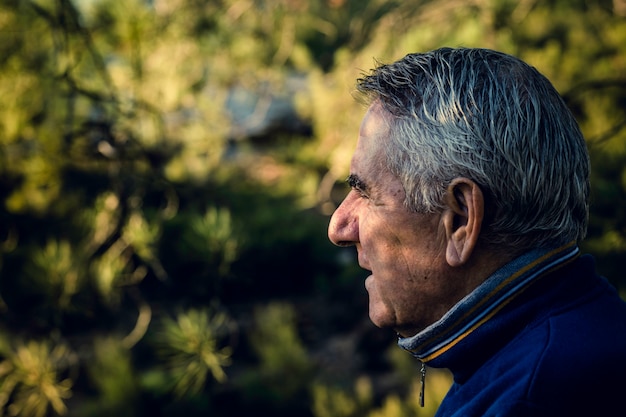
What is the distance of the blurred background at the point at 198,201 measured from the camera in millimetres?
2998

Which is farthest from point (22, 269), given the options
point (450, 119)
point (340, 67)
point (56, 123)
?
point (450, 119)

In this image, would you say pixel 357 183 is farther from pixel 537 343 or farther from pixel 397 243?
pixel 537 343

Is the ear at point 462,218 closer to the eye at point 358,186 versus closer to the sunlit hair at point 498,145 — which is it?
the sunlit hair at point 498,145

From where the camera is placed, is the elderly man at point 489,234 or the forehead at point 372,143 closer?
the elderly man at point 489,234

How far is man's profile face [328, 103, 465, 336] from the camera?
110cm

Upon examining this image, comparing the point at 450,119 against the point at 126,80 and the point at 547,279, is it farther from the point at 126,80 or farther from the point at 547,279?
the point at 126,80

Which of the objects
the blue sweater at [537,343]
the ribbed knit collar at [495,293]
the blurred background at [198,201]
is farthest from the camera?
the blurred background at [198,201]

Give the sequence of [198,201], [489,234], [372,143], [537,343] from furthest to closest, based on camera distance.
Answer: [198,201]
[372,143]
[489,234]
[537,343]

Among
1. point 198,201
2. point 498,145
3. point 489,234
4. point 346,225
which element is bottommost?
point 198,201

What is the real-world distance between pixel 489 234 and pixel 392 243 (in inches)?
6.5

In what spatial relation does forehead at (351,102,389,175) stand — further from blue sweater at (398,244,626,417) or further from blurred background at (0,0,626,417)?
blurred background at (0,0,626,417)

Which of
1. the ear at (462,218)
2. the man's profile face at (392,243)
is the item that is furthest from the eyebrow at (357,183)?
the ear at (462,218)

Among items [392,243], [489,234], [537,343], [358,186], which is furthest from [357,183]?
[537,343]

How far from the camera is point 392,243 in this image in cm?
114
